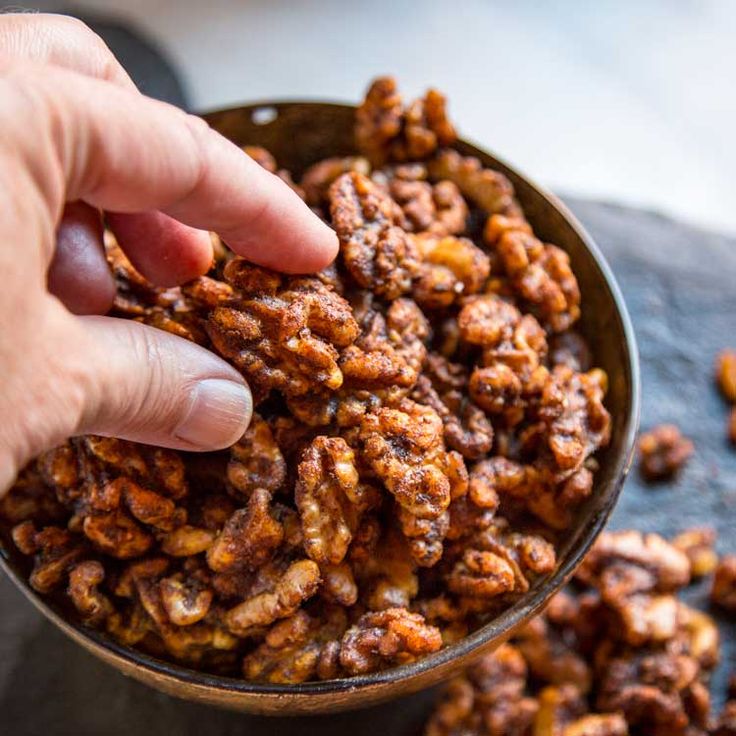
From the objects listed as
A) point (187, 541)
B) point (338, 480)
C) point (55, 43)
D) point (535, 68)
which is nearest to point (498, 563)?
point (338, 480)

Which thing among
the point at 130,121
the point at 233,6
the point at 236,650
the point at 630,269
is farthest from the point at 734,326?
the point at 233,6

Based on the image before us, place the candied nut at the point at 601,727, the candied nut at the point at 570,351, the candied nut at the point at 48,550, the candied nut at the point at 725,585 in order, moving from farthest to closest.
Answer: the candied nut at the point at 725,585
the candied nut at the point at 601,727
the candied nut at the point at 570,351
the candied nut at the point at 48,550

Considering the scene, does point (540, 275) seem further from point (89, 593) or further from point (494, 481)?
point (89, 593)

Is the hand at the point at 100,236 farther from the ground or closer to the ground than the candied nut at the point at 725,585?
farther from the ground

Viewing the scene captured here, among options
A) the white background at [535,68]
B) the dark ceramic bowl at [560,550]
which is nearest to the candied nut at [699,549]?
the dark ceramic bowl at [560,550]

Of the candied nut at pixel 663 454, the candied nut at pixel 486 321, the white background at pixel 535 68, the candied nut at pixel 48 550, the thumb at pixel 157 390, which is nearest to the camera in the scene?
the thumb at pixel 157 390

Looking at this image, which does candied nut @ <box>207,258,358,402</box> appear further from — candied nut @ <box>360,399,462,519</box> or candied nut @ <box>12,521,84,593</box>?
candied nut @ <box>12,521,84,593</box>

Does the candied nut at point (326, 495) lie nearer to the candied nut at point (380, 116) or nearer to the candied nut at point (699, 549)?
the candied nut at point (380, 116)

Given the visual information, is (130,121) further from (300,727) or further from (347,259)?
(300,727)
